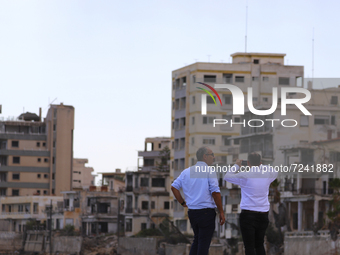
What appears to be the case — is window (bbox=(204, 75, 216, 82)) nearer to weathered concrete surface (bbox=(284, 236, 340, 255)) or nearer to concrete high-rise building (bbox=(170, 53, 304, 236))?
concrete high-rise building (bbox=(170, 53, 304, 236))

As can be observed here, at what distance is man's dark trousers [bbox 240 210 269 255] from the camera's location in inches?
458

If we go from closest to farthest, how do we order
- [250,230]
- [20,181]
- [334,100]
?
[250,230] < [334,100] < [20,181]

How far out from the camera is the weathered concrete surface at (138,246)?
263 feet

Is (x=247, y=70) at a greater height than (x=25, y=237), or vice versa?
(x=247, y=70)

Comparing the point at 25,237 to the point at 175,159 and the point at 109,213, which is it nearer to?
the point at 109,213

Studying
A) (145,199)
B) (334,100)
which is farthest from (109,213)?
(334,100)

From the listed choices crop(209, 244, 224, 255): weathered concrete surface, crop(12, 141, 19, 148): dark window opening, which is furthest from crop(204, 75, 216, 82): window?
crop(12, 141, 19, 148): dark window opening

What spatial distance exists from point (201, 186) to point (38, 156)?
114 m

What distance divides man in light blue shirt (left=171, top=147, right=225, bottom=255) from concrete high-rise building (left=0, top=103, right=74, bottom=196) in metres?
112

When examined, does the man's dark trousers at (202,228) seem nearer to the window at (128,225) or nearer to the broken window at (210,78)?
the broken window at (210,78)

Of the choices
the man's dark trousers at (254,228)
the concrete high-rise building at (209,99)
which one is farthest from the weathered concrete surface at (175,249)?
the man's dark trousers at (254,228)

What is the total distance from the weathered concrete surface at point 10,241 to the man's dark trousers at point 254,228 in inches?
3622

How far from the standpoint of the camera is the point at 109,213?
101312 mm

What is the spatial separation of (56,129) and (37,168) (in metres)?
7.00
